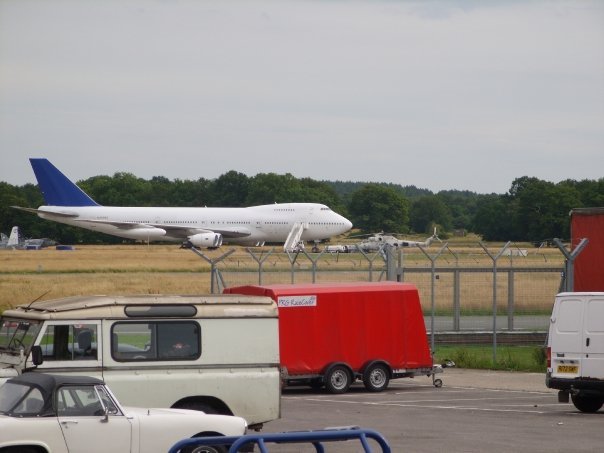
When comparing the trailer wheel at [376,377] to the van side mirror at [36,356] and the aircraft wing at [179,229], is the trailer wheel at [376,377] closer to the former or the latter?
the van side mirror at [36,356]

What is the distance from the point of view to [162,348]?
44.4 ft

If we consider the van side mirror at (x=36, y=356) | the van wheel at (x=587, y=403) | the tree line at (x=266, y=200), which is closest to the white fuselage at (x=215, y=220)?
the tree line at (x=266, y=200)

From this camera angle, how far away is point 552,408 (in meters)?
18.6

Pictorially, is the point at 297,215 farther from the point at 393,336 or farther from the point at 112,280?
the point at 393,336

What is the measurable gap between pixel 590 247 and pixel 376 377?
24.9 feet

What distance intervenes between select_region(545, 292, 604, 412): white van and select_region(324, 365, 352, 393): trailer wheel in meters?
4.70

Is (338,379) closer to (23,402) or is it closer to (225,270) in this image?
(225,270)

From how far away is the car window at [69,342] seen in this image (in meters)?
13.1

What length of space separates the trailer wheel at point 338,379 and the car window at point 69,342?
8.47 meters

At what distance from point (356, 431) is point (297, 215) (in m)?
71.4

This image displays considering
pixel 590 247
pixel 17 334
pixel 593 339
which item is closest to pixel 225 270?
pixel 590 247

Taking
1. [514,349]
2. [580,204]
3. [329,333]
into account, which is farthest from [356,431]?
[580,204]

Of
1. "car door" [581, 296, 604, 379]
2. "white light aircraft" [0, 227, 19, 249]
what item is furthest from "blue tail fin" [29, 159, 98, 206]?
"car door" [581, 296, 604, 379]

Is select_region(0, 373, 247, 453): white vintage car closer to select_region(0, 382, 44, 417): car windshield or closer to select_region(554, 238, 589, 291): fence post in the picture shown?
select_region(0, 382, 44, 417): car windshield
